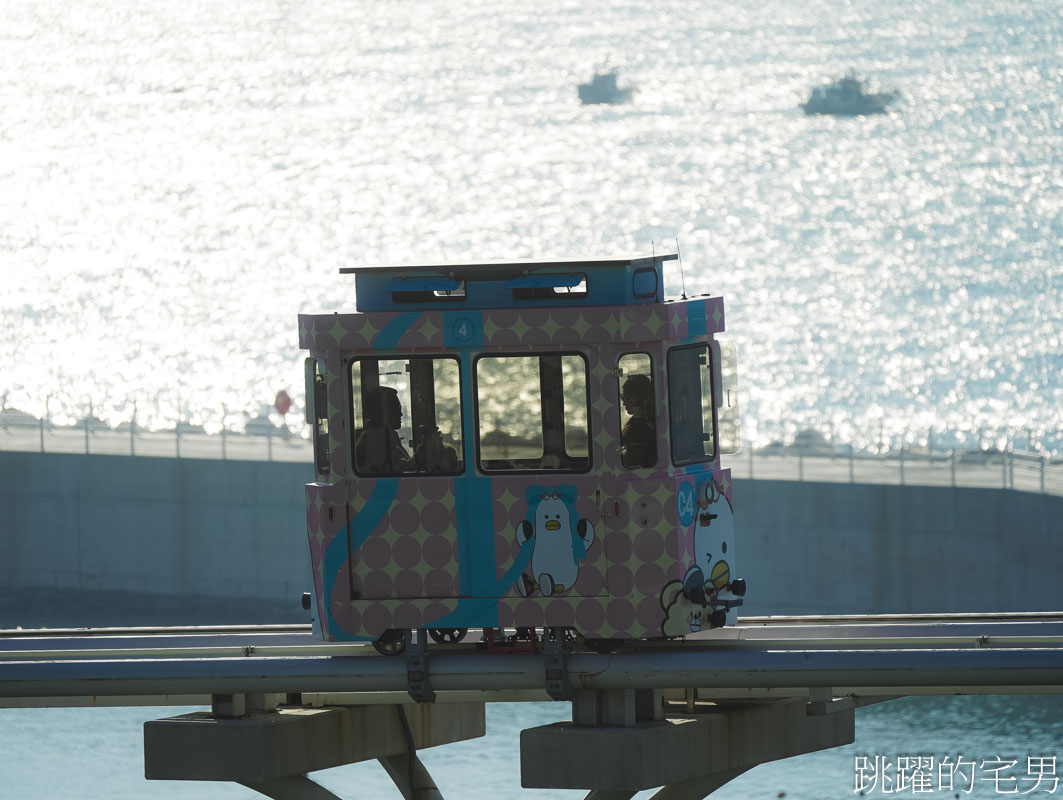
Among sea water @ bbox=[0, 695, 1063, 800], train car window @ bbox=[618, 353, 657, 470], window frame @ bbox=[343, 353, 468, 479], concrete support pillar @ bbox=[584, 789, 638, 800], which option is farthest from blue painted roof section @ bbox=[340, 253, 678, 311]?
sea water @ bbox=[0, 695, 1063, 800]

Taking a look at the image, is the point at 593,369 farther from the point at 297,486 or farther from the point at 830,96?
the point at 830,96

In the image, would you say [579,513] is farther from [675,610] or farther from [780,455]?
[780,455]

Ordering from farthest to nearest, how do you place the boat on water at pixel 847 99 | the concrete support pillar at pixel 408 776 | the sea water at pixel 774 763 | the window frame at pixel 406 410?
1. the boat on water at pixel 847 99
2. the sea water at pixel 774 763
3. the concrete support pillar at pixel 408 776
4. the window frame at pixel 406 410

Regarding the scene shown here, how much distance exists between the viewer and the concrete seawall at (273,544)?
4569 cm

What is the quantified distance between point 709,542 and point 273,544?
37.3 meters

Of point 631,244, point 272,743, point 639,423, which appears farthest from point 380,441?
point 631,244

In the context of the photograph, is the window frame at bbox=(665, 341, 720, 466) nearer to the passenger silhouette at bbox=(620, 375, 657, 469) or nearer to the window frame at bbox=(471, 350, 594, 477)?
the passenger silhouette at bbox=(620, 375, 657, 469)

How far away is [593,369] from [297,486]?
123 ft

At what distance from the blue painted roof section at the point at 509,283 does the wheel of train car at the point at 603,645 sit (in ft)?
7.85

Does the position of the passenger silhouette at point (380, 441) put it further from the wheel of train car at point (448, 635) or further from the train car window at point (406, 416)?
the wheel of train car at point (448, 635)

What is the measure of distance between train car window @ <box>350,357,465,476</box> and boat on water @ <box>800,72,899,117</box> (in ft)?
562

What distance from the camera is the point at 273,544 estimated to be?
174 feet

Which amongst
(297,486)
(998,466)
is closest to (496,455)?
(998,466)

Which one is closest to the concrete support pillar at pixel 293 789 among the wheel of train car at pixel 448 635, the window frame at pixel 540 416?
the wheel of train car at pixel 448 635
